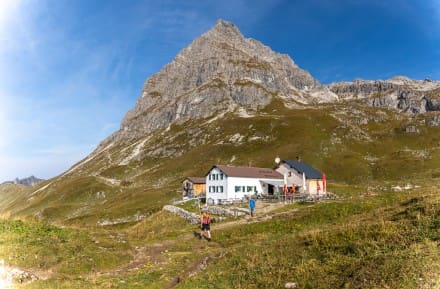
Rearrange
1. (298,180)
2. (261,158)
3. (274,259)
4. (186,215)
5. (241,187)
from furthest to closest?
(261,158) < (298,180) < (241,187) < (186,215) < (274,259)

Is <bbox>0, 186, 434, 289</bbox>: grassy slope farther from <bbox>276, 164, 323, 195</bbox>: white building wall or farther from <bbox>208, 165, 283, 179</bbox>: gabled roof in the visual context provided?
<bbox>276, 164, 323, 195</bbox>: white building wall

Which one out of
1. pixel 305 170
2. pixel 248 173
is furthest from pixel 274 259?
pixel 305 170

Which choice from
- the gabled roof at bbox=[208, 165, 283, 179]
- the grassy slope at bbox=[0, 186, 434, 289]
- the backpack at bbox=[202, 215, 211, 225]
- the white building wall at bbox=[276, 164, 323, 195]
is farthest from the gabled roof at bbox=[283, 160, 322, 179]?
the grassy slope at bbox=[0, 186, 434, 289]

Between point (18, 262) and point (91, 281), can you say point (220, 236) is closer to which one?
point (91, 281)

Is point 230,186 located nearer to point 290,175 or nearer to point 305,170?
point 290,175

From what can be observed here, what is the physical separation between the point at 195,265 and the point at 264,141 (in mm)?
146793

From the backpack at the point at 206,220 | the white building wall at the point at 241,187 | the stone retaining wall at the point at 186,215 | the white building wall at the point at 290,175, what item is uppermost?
the white building wall at the point at 290,175

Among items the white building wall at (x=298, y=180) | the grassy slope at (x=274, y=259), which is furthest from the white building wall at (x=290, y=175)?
the grassy slope at (x=274, y=259)

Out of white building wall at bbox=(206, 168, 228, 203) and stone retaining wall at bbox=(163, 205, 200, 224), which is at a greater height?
white building wall at bbox=(206, 168, 228, 203)

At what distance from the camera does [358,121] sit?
18338cm

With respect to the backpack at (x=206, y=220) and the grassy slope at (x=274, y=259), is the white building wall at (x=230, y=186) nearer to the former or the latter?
the backpack at (x=206, y=220)

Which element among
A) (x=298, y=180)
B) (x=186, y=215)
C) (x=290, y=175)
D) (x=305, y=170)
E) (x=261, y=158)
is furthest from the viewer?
(x=261, y=158)

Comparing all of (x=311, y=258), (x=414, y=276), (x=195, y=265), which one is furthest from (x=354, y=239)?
(x=195, y=265)

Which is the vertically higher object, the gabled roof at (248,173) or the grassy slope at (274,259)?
the gabled roof at (248,173)
